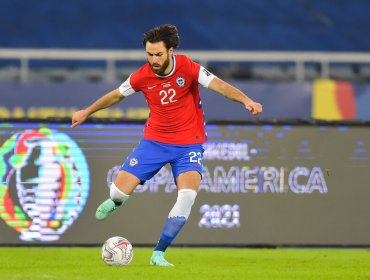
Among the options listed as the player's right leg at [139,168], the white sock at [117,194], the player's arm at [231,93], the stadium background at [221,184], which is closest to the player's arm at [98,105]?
the player's right leg at [139,168]

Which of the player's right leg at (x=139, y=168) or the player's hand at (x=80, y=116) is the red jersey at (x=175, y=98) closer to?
the player's right leg at (x=139, y=168)

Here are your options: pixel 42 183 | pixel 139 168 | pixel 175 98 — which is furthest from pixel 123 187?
pixel 42 183

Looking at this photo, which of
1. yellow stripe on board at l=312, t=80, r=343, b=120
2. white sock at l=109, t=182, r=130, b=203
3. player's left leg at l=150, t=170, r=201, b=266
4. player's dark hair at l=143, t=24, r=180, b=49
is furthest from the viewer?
yellow stripe on board at l=312, t=80, r=343, b=120

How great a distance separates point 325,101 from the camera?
2183 cm

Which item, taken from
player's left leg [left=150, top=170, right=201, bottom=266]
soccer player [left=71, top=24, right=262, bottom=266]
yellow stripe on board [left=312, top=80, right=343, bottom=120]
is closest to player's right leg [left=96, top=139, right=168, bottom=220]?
soccer player [left=71, top=24, right=262, bottom=266]

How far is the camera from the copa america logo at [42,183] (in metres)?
15.4

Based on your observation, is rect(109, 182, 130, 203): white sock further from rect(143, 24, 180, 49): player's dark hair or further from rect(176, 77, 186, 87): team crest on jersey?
rect(143, 24, 180, 49): player's dark hair

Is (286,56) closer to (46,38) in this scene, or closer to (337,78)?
(337,78)

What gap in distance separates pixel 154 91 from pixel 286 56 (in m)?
9.79

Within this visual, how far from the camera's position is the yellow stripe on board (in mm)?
21734
